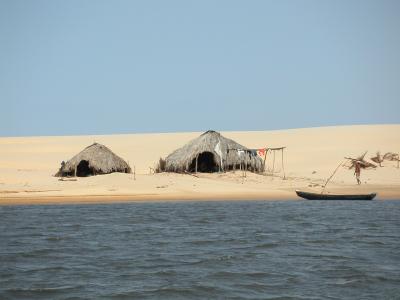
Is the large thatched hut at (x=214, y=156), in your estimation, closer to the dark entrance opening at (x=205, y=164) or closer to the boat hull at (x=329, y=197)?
the dark entrance opening at (x=205, y=164)

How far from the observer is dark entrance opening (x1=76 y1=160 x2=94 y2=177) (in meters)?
36.7

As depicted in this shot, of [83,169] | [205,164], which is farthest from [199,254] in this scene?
[205,164]

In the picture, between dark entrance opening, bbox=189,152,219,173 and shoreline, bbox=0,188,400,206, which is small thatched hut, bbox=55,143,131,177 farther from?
shoreline, bbox=0,188,400,206

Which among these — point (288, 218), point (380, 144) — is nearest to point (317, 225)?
point (288, 218)

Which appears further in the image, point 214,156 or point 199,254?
point 214,156

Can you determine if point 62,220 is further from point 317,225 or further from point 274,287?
point 274,287

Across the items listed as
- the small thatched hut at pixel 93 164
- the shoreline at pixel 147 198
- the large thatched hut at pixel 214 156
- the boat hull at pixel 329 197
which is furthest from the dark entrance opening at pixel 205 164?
the boat hull at pixel 329 197

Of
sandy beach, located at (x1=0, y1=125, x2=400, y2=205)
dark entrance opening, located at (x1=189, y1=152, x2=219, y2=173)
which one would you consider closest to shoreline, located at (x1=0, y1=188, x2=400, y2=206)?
sandy beach, located at (x1=0, y1=125, x2=400, y2=205)

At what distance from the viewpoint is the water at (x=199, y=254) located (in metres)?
10.3

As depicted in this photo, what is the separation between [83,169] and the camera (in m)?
37.2

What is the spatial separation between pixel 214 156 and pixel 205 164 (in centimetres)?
230

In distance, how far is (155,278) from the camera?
1109 cm

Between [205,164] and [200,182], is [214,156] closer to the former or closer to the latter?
[205,164]

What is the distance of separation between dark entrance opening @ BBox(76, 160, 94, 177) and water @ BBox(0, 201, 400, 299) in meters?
13.6
